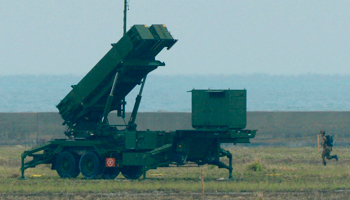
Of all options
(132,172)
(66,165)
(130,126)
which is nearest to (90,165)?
(66,165)

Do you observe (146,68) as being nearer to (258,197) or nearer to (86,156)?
(86,156)

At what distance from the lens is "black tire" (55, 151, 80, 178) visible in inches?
1037

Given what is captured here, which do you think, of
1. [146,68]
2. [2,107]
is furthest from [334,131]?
[2,107]

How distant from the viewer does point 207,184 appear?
22703 mm

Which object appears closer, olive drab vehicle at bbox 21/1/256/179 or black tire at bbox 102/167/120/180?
olive drab vehicle at bbox 21/1/256/179

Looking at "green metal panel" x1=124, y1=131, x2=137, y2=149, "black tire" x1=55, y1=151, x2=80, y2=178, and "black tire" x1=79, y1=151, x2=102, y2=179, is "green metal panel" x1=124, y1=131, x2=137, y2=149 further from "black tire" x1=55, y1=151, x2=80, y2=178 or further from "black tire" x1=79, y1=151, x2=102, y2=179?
"black tire" x1=55, y1=151, x2=80, y2=178

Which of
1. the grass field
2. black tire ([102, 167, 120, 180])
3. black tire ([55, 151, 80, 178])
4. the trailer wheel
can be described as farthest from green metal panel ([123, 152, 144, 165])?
black tire ([55, 151, 80, 178])

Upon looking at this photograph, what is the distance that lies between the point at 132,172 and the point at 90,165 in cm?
185

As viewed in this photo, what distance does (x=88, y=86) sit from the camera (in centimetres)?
2586

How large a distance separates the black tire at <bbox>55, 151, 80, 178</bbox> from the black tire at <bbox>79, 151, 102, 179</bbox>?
500 millimetres

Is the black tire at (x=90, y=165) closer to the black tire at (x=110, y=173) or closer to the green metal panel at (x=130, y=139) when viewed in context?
the black tire at (x=110, y=173)

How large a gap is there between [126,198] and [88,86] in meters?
7.56

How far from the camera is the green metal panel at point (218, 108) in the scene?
24.3 metres

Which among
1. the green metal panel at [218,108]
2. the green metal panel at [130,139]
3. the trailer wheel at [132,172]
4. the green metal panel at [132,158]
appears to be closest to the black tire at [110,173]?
the trailer wheel at [132,172]
